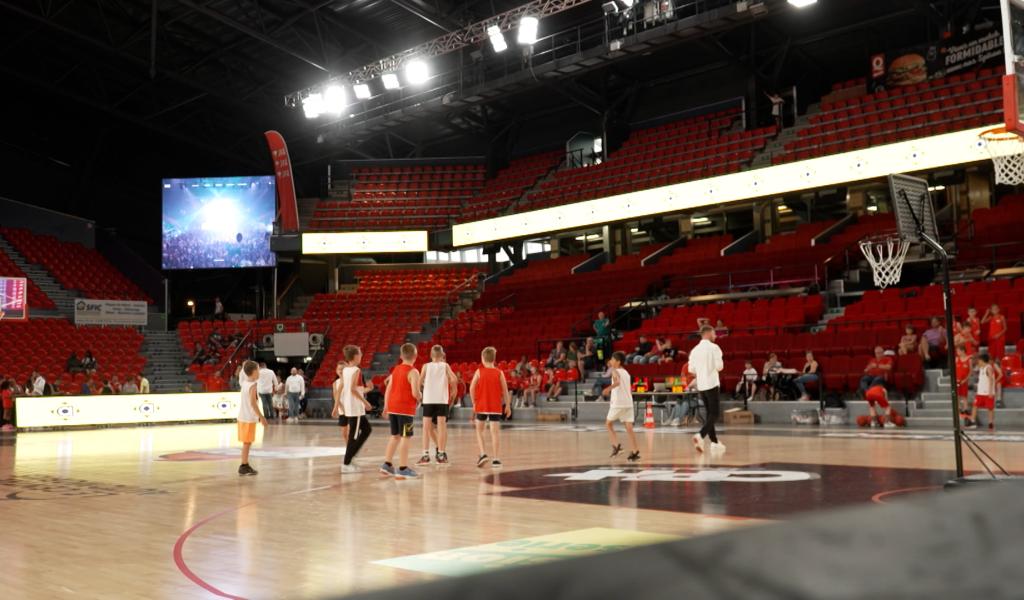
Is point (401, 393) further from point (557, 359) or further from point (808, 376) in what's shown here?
point (557, 359)

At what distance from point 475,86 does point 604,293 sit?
25.8 feet

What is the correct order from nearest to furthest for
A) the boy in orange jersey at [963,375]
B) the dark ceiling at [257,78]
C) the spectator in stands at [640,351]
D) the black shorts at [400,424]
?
the black shorts at [400,424]
the boy in orange jersey at [963,375]
the spectator in stands at [640,351]
the dark ceiling at [257,78]

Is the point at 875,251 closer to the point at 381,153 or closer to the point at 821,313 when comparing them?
the point at 821,313

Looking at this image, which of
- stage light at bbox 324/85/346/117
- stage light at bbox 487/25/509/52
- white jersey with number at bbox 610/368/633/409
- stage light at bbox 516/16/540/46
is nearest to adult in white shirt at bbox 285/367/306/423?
stage light at bbox 324/85/346/117

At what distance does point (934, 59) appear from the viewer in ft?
89.5

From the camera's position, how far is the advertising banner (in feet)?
103

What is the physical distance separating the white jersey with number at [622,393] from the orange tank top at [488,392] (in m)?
1.54

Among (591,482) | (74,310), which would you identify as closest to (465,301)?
(74,310)

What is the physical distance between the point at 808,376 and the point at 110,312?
939 inches

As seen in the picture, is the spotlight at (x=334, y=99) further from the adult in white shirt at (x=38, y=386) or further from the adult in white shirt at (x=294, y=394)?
the adult in white shirt at (x=38, y=386)

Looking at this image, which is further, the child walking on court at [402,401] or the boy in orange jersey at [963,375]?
the boy in orange jersey at [963,375]

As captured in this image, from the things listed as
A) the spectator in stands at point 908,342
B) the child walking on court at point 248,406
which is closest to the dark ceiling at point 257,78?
the spectator in stands at point 908,342

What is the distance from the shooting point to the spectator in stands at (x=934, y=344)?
58.7 ft

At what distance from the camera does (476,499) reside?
27.2 feet
